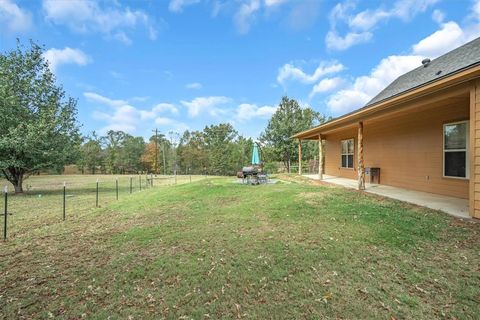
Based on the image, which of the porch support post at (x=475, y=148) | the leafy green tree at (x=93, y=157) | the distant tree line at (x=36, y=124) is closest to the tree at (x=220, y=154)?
the distant tree line at (x=36, y=124)

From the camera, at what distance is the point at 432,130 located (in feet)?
24.3

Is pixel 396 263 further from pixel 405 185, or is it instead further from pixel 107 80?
pixel 107 80

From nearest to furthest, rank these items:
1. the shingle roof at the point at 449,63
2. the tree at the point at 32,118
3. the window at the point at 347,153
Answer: the shingle roof at the point at 449,63, the window at the point at 347,153, the tree at the point at 32,118

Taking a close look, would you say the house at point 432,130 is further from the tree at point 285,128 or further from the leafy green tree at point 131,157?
the leafy green tree at point 131,157

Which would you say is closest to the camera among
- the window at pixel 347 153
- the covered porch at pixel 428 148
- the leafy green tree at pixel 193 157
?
the covered porch at pixel 428 148

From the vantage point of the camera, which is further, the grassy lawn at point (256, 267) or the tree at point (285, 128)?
the tree at point (285, 128)

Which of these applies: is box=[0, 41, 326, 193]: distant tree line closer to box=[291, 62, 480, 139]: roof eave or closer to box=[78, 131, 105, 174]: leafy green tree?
box=[291, 62, 480, 139]: roof eave

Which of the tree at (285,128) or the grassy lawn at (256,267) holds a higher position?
the tree at (285,128)

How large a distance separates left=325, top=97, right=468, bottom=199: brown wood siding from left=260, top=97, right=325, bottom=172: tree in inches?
514

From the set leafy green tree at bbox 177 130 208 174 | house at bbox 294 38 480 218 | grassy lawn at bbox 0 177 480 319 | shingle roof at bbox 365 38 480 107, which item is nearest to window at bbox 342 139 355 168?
house at bbox 294 38 480 218

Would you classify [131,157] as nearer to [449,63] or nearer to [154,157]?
[154,157]

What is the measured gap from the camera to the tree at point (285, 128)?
24156mm

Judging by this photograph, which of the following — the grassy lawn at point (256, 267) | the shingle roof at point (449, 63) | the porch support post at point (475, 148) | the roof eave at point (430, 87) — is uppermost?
the shingle roof at point (449, 63)

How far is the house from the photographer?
4566 mm
